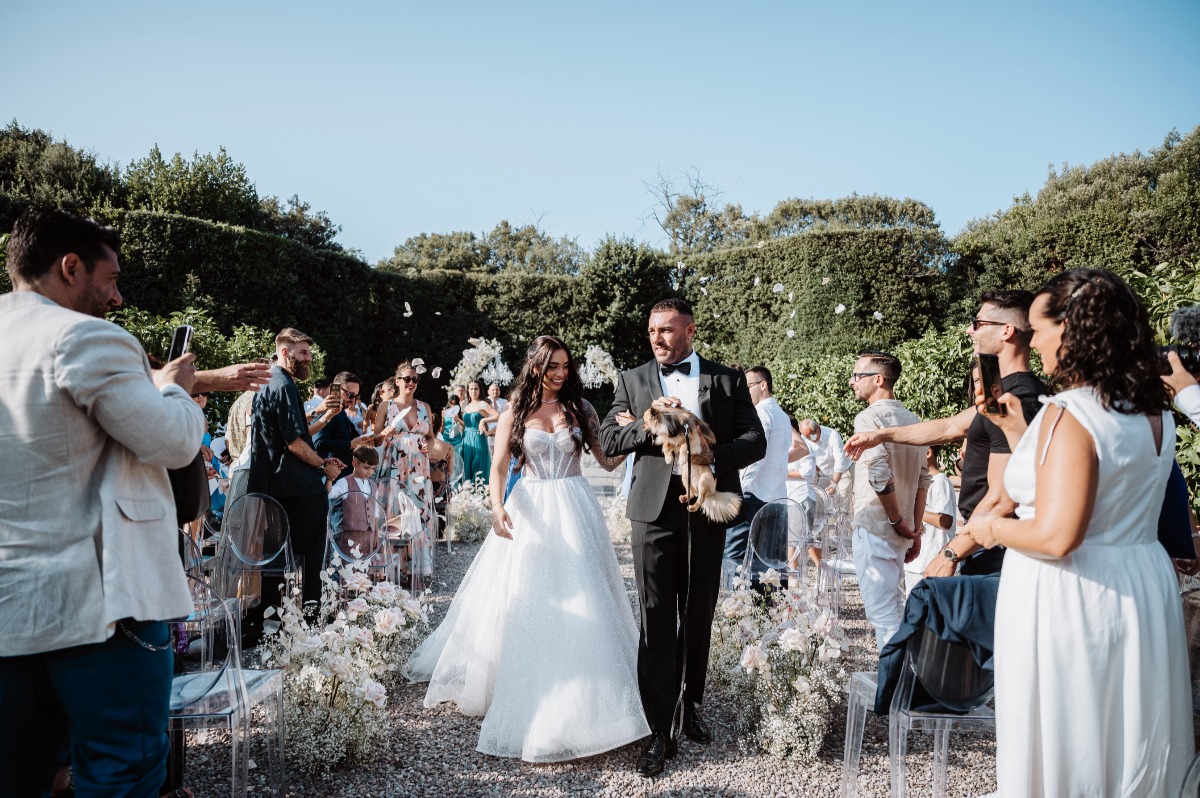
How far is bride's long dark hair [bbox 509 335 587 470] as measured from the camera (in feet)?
14.0

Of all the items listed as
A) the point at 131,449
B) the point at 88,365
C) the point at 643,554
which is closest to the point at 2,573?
the point at 131,449

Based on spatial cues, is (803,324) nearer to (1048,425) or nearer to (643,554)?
(643,554)

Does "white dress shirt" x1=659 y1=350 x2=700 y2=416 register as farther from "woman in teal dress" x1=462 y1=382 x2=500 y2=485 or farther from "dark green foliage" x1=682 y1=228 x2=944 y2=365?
"dark green foliage" x1=682 y1=228 x2=944 y2=365

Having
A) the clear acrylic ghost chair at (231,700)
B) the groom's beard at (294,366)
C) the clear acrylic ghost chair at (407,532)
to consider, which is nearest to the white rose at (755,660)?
the clear acrylic ghost chair at (231,700)

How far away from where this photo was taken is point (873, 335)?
16750 millimetres

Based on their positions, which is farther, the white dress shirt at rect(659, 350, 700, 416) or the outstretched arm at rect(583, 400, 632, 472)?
the outstretched arm at rect(583, 400, 632, 472)

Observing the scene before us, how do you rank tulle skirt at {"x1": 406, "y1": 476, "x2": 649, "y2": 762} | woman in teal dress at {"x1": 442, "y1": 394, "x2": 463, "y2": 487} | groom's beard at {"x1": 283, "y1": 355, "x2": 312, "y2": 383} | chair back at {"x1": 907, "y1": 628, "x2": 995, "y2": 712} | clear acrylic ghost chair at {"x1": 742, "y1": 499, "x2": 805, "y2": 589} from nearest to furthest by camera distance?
1. chair back at {"x1": 907, "y1": 628, "x2": 995, "y2": 712}
2. tulle skirt at {"x1": 406, "y1": 476, "x2": 649, "y2": 762}
3. clear acrylic ghost chair at {"x1": 742, "y1": 499, "x2": 805, "y2": 589}
4. groom's beard at {"x1": 283, "y1": 355, "x2": 312, "y2": 383}
5. woman in teal dress at {"x1": 442, "y1": 394, "x2": 463, "y2": 487}

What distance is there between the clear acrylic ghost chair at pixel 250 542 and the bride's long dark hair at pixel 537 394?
1630 mm

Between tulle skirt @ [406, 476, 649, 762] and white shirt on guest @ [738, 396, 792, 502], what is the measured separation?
8.29 feet

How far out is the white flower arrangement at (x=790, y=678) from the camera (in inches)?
148

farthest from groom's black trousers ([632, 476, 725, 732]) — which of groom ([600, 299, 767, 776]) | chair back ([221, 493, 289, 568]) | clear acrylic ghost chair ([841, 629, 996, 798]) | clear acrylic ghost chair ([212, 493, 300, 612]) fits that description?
chair back ([221, 493, 289, 568])

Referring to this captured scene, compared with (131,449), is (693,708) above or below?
below

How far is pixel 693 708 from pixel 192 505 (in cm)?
278

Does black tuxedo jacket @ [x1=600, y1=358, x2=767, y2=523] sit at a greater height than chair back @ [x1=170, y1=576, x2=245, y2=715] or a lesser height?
greater
